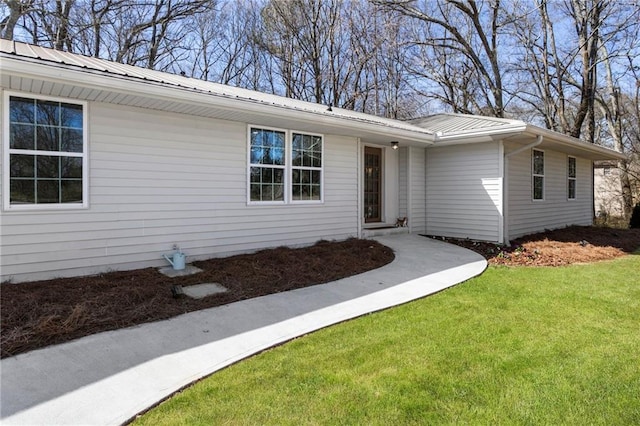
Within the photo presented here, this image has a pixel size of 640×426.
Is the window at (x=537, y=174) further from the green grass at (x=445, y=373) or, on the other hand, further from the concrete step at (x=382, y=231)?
the green grass at (x=445, y=373)

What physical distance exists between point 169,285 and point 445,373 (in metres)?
3.57

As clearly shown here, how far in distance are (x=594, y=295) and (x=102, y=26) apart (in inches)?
695

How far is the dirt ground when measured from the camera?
3613 millimetres

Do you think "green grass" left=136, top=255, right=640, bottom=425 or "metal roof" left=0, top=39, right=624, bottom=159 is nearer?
"green grass" left=136, top=255, right=640, bottom=425

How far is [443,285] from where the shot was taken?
5.55 metres

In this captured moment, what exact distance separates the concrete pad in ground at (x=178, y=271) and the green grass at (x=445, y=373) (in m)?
2.66

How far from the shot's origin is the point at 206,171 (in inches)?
253

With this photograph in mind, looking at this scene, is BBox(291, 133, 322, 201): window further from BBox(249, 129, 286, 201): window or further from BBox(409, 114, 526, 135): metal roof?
BBox(409, 114, 526, 135): metal roof

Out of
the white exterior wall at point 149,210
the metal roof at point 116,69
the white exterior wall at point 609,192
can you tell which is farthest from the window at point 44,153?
the white exterior wall at point 609,192

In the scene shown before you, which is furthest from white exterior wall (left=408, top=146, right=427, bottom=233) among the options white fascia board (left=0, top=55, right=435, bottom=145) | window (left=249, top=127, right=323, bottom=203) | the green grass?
the green grass

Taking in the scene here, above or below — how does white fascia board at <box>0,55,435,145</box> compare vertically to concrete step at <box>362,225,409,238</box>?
above

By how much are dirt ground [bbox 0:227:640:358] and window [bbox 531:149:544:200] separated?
7.34 ft

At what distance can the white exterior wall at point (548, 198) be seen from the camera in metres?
9.80

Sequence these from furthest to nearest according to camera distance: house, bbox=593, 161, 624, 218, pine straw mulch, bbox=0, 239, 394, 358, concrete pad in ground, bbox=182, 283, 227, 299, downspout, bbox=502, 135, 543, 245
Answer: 1. house, bbox=593, 161, 624, 218
2. downspout, bbox=502, 135, 543, 245
3. concrete pad in ground, bbox=182, 283, 227, 299
4. pine straw mulch, bbox=0, 239, 394, 358
